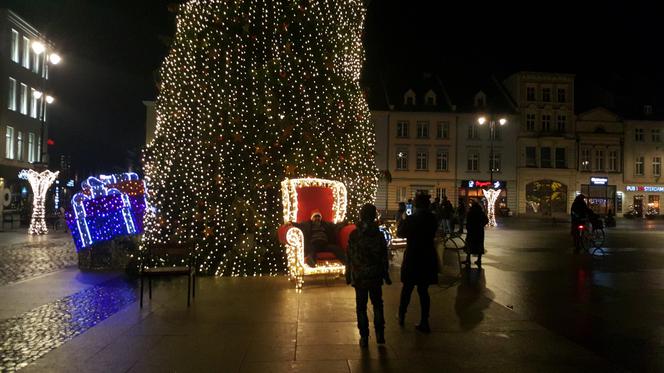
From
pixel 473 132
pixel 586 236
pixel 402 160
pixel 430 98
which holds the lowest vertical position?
pixel 586 236

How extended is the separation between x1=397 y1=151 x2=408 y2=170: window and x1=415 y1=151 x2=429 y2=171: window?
1.03 m

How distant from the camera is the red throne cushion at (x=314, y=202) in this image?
12008 mm

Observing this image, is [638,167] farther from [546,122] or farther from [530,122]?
[530,122]

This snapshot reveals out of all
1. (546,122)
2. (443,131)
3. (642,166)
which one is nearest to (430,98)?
(443,131)

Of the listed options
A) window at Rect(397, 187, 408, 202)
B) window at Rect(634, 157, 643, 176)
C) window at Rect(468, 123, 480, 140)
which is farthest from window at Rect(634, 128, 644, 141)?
window at Rect(397, 187, 408, 202)

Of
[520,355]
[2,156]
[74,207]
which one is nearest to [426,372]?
[520,355]

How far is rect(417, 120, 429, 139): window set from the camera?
5509cm

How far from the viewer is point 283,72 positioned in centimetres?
1230

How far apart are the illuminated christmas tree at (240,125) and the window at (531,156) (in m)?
47.7

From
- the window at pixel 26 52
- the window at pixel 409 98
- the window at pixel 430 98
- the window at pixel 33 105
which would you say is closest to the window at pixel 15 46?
the window at pixel 26 52

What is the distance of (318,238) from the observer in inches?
437

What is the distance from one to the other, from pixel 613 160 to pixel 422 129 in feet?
64.5

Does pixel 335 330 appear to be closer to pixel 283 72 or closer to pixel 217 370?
pixel 217 370

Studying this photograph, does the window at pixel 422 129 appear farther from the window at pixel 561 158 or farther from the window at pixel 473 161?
the window at pixel 561 158
